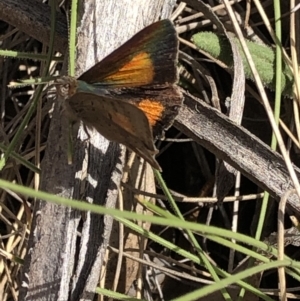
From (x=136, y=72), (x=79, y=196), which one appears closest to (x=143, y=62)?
(x=136, y=72)

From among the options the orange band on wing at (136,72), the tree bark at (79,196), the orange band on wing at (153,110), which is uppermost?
the orange band on wing at (136,72)

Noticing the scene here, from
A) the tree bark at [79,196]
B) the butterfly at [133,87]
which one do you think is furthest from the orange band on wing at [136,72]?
the tree bark at [79,196]

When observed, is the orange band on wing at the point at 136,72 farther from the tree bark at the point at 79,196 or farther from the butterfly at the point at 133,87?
the tree bark at the point at 79,196

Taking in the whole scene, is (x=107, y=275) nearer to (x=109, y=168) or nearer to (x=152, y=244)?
(x=152, y=244)

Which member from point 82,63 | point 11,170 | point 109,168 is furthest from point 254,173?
point 11,170

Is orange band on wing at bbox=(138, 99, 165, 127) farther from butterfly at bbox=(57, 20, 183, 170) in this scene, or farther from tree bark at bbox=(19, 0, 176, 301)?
tree bark at bbox=(19, 0, 176, 301)

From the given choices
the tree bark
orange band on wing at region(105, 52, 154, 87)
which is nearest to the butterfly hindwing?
orange band on wing at region(105, 52, 154, 87)

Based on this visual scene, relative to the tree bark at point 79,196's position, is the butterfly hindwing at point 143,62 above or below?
above

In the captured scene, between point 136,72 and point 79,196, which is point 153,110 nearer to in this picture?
point 136,72
